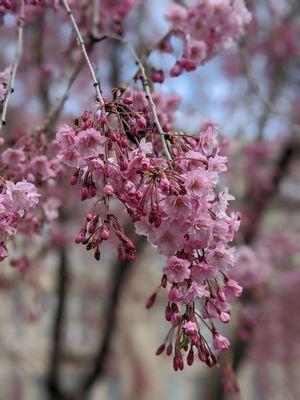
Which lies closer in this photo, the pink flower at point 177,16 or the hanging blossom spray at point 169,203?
the hanging blossom spray at point 169,203

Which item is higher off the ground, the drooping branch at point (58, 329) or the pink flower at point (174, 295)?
the drooping branch at point (58, 329)

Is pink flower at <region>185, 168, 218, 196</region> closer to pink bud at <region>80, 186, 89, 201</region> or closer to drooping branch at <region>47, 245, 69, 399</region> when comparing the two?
pink bud at <region>80, 186, 89, 201</region>

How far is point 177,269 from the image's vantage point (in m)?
1.51

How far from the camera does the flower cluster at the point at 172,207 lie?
147cm

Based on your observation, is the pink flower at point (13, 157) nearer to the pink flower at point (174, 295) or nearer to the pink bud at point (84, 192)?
the pink bud at point (84, 192)

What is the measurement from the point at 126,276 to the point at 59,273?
0.78m

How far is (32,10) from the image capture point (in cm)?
356

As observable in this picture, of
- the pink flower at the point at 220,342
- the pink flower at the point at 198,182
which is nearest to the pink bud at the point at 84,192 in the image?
the pink flower at the point at 198,182

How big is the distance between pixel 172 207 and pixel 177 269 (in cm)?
16

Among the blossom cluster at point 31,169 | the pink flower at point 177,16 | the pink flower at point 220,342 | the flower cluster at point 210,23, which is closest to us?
the pink flower at point 220,342

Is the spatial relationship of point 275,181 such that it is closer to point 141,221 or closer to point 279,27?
point 279,27

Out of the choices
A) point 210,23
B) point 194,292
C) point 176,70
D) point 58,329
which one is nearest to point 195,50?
point 176,70

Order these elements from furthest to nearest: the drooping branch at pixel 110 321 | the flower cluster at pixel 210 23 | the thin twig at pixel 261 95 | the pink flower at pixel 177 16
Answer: the drooping branch at pixel 110 321
the thin twig at pixel 261 95
the pink flower at pixel 177 16
the flower cluster at pixel 210 23

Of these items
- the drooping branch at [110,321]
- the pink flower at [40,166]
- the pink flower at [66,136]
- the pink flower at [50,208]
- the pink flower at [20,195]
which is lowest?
the pink flower at [20,195]
